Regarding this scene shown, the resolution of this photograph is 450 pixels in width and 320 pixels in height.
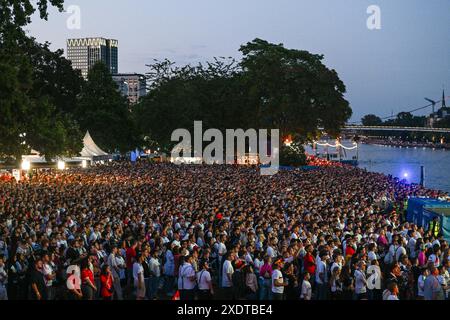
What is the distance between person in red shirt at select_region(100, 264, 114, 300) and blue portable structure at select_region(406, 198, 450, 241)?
12.7m

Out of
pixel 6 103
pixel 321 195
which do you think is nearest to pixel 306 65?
pixel 321 195

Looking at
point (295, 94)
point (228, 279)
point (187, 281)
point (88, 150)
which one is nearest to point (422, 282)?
point (228, 279)

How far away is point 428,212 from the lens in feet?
76.9

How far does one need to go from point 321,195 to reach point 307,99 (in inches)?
1427

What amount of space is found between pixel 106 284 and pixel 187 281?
146cm

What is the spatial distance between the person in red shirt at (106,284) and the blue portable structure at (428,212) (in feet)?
41.7

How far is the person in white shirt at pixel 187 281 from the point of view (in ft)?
40.4

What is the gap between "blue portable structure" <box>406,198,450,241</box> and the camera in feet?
70.0

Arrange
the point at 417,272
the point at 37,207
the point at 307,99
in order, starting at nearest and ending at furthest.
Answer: the point at 417,272 < the point at 37,207 < the point at 307,99

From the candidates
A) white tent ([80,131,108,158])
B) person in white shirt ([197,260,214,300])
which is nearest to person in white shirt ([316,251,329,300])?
person in white shirt ([197,260,214,300])

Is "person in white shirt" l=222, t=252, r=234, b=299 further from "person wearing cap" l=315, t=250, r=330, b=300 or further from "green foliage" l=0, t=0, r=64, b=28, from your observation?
"green foliage" l=0, t=0, r=64, b=28

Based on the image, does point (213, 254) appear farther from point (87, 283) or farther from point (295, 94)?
point (295, 94)

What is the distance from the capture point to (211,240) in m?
15.7
